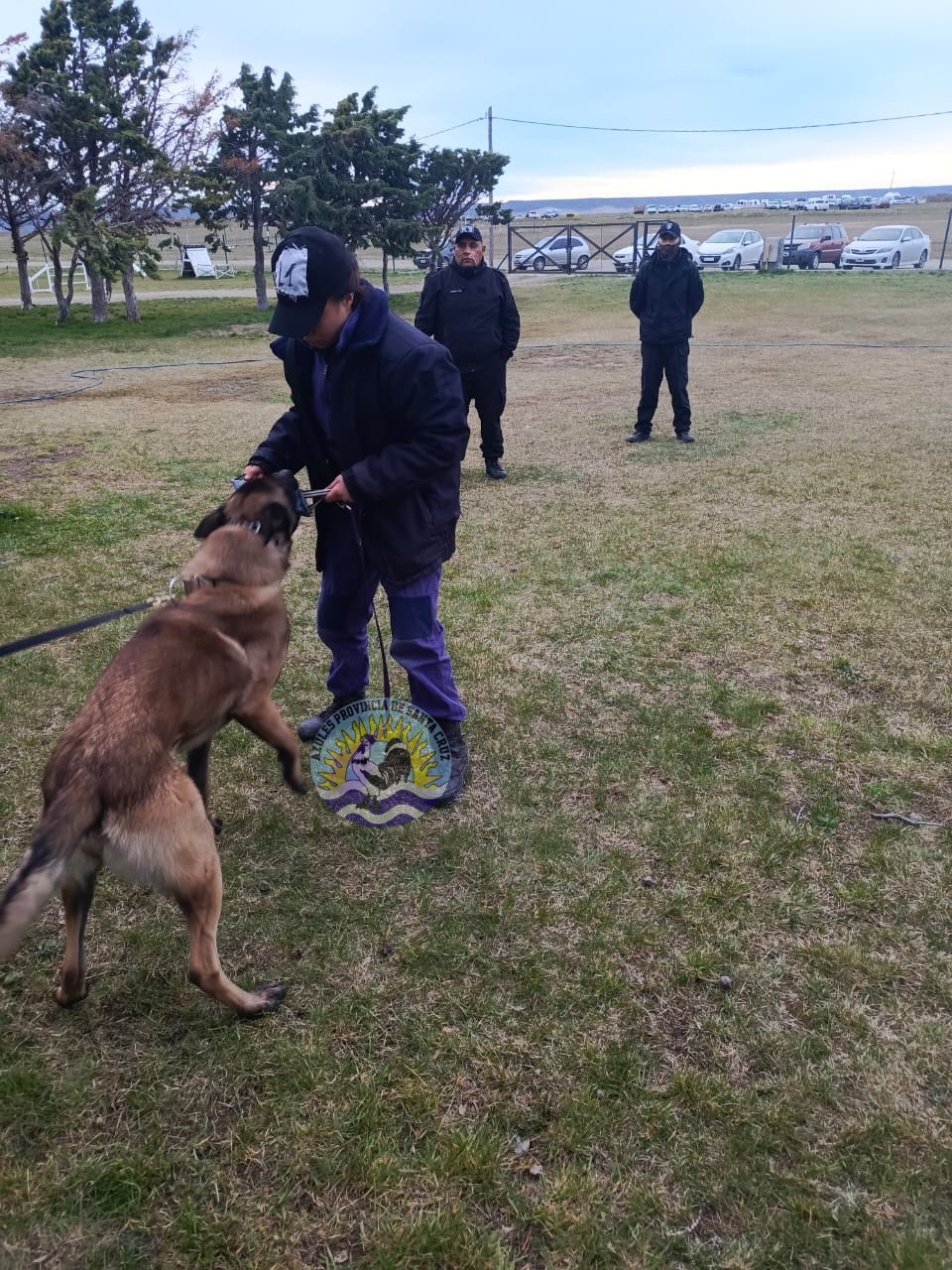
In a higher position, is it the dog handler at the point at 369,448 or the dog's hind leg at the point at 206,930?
the dog handler at the point at 369,448

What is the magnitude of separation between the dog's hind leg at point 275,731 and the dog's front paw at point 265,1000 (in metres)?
0.57

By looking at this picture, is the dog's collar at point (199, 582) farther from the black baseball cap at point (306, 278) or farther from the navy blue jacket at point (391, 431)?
the black baseball cap at point (306, 278)

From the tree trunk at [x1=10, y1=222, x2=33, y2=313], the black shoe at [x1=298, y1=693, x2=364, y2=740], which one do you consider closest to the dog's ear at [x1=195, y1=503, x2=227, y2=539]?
the black shoe at [x1=298, y1=693, x2=364, y2=740]

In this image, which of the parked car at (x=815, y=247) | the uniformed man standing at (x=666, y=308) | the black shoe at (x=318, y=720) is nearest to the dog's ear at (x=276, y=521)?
the black shoe at (x=318, y=720)

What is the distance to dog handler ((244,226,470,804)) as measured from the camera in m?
2.60

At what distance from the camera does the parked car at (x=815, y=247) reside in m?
28.8

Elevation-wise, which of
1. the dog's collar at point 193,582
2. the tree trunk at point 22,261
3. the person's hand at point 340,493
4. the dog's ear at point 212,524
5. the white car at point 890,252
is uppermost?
the white car at point 890,252

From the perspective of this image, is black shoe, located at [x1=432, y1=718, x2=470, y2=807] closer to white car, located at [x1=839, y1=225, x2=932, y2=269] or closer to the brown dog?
the brown dog

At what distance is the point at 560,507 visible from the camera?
21.5 feet

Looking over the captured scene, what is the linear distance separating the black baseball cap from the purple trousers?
2.45 ft

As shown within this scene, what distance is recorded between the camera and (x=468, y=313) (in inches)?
273

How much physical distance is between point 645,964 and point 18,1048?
1697 millimetres

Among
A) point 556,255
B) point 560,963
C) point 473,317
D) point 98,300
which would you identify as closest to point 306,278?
point 560,963

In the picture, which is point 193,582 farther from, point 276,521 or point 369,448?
point 369,448
